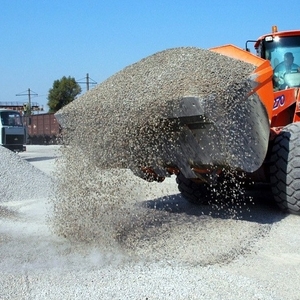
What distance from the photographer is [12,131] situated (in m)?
17.0

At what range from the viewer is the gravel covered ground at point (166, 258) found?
10.8 ft

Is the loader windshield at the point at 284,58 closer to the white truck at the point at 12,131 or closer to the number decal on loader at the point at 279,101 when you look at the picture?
the number decal on loader at the point at 279,101

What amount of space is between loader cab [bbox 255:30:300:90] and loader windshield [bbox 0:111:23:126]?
12499 mm

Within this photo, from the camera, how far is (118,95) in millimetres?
4559

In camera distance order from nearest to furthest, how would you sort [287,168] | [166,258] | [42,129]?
[166,258] < [287,168] < [42,129]

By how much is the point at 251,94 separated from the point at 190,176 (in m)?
0.97

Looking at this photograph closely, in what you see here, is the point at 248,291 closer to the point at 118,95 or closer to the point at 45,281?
the point at 45,281

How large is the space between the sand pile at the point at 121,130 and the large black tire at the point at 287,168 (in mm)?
979

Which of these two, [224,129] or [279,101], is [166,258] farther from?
[279,101]

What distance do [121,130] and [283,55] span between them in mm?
2483

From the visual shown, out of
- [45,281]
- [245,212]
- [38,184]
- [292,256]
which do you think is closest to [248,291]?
[292,256]

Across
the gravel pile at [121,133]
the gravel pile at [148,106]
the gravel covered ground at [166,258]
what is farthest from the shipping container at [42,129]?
the gravel pile at [148,106]

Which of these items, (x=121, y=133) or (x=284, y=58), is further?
(x=284, y=58)

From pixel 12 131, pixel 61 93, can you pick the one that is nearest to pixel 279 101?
pixel 12 131
